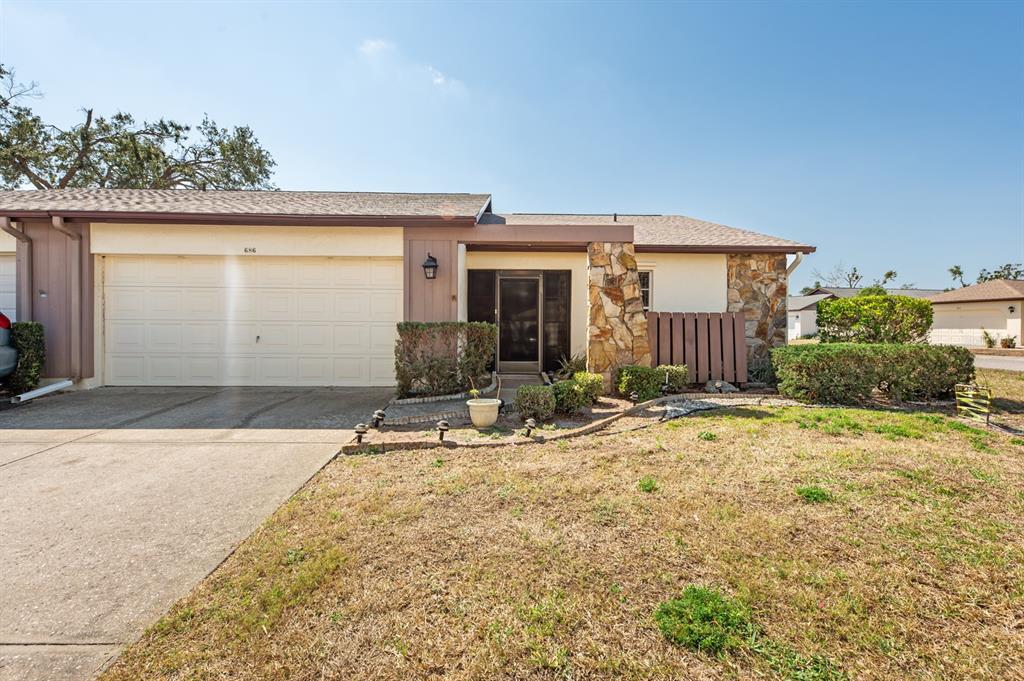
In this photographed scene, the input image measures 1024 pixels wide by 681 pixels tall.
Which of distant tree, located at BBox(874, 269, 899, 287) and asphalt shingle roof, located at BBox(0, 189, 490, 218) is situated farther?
distant tree, located at BBox(874, 269, 899, 287)

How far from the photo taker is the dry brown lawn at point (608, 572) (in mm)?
1645

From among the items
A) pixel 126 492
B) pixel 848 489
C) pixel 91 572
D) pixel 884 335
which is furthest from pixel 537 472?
pixel 884 335

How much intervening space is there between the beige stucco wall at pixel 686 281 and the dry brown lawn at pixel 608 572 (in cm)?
550

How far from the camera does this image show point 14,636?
1783 millimetres

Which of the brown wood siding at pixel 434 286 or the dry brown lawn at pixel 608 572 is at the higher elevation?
the brown wood siding at pixel 434 286

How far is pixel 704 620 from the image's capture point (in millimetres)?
1834

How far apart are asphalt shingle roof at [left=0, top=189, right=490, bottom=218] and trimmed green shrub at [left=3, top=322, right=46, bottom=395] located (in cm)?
205

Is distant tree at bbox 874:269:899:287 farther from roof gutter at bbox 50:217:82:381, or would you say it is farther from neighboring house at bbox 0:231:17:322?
neighboring house at bbox 0:231:17:322

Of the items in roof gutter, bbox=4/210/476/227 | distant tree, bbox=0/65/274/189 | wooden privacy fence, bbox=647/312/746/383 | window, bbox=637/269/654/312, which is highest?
distant tree, bbox=0/65/274/189

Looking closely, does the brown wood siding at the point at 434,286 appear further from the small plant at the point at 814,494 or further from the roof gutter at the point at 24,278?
the roof gutter at the point at 24,278

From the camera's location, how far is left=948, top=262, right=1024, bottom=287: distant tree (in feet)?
143

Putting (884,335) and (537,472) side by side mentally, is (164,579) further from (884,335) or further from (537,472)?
(884,335)

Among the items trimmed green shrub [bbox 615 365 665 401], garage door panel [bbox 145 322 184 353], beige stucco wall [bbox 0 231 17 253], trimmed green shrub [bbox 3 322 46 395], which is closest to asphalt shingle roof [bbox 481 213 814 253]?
trimmed green shrub [bbox 615 365 665 401]

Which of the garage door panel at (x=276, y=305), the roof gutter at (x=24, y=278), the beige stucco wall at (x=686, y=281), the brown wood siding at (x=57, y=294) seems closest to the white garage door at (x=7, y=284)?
the roof gutter at (x=24, y=278)
